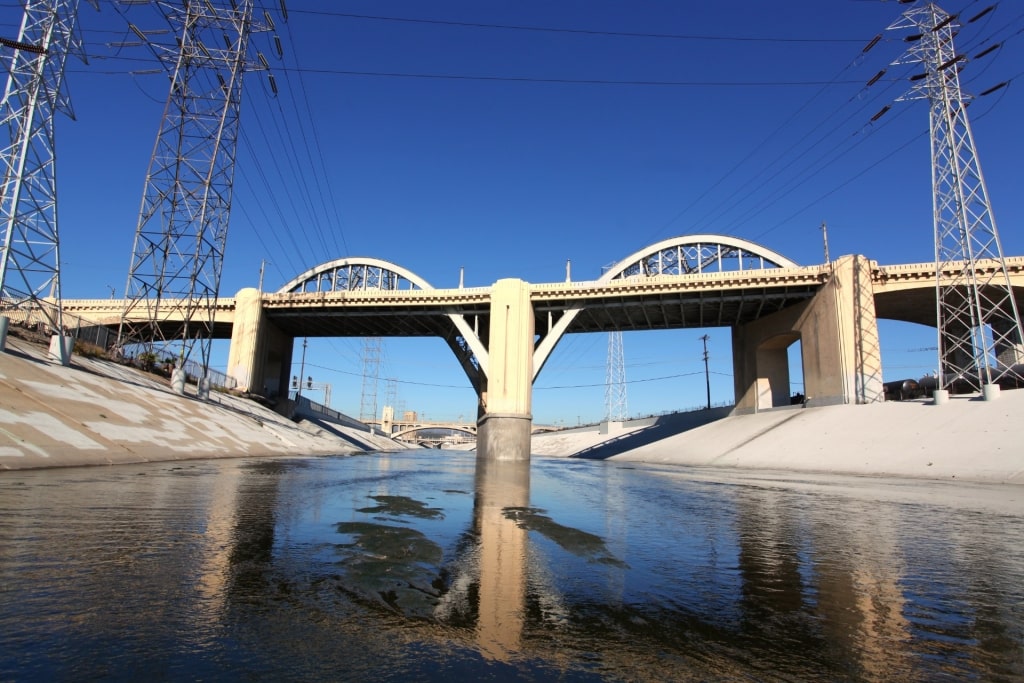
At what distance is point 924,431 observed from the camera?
28.4 m

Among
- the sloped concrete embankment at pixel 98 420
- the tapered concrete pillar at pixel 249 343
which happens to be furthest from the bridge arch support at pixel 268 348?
the sloped concrete embankment at pixel 98 420

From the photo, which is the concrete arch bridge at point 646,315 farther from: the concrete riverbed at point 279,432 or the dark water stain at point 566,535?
the dark water stain at point 566,535

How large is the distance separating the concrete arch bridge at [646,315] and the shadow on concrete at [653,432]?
470 centimetres

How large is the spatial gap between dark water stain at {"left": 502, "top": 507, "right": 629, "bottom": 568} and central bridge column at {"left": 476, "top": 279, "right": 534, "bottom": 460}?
32.0 meters

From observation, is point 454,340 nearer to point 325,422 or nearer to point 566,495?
point 325,422

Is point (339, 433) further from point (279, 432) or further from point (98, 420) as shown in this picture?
point (98, 420)

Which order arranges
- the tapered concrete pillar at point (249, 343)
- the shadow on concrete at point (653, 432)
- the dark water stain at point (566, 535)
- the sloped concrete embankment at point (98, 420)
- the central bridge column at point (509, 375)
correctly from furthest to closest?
1. the shadow on concrete at point (653, 432)
2. the tapered concrete pillar at point (249, 343)
3. the central bridge column at point (509, 375)
4. the sloped concrete embankment at point (98, 420)
5. the dark water stain at point (566, 535)

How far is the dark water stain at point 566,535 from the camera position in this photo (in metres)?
6.13

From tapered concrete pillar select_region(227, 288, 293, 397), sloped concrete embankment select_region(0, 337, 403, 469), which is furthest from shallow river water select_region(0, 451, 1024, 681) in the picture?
tapered concrete pillar select_region(227, 288, 293, 397)

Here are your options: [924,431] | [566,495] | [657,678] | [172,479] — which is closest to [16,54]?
[172,479]

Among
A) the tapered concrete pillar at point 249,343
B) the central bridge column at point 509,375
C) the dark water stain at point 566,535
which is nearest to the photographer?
the dark water stain at point 566,535

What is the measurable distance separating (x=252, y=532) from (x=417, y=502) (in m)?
4.61

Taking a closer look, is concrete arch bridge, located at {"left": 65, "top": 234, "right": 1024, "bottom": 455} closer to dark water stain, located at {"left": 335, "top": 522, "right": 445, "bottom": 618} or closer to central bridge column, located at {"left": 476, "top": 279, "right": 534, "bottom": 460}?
central bridge column, located at {"left": 476, "top": 279, "right": 534, "bottom": 460}

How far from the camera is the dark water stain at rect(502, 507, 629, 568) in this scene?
613cm
